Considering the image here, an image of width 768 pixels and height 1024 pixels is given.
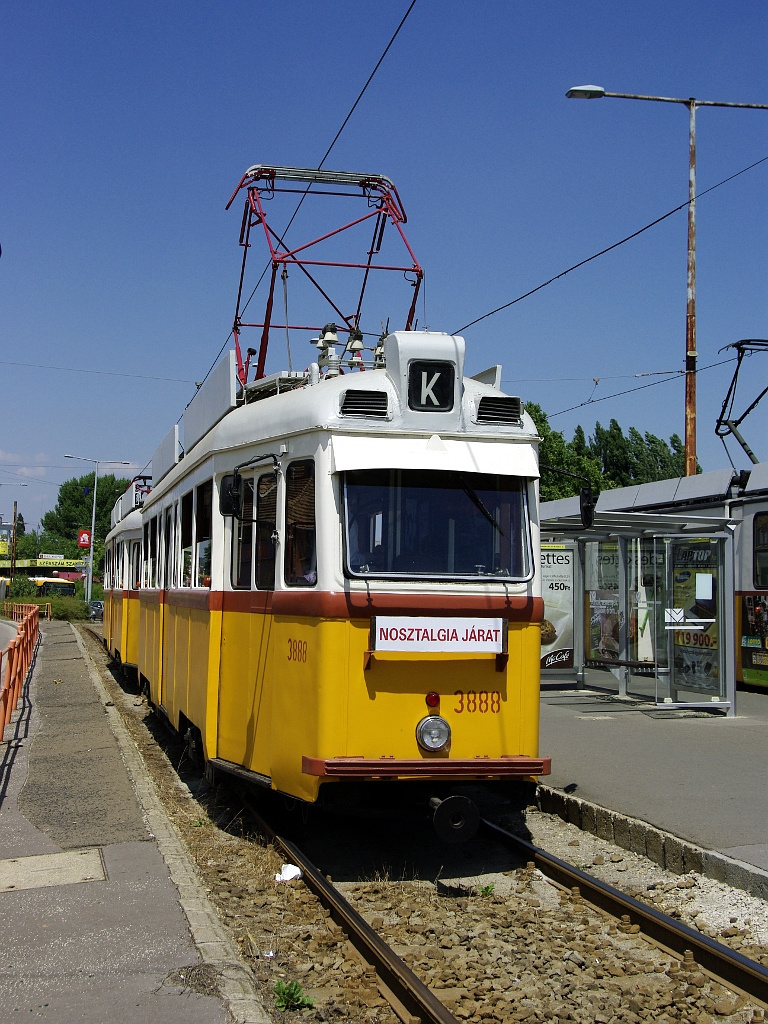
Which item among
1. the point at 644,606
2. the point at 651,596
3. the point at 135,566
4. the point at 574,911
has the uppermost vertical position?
the point at 135,566

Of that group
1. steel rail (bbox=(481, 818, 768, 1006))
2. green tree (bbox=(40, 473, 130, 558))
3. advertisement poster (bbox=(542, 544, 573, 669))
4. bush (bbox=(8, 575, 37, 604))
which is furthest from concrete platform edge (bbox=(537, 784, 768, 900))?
green tree (bbox=(40, 473, 130, 558))

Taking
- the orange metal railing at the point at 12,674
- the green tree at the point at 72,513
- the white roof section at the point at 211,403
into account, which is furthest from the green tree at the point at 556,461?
the green tree at the point at 72,513

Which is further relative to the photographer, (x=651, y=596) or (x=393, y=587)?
(x=651, y=596)

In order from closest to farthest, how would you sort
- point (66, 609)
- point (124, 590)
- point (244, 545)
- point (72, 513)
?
point (244, 545), point (124, 590), point (66, 609), point (72, 513)

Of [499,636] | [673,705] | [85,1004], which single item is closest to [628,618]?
[673,705]

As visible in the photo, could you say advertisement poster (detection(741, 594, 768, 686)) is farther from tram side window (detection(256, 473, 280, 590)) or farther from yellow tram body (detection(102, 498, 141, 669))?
tram side window (detection(256, 473, 280, 590))

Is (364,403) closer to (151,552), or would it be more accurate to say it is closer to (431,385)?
(431,385)

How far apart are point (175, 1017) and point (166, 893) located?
5.49 ft

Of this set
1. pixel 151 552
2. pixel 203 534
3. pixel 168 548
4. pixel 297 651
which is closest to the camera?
pixel 297 651

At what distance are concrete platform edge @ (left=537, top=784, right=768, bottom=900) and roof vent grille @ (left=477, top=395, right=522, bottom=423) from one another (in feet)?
9.37

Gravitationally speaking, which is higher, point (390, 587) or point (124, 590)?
point (390, 587)

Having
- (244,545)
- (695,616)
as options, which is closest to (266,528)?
(244,545)

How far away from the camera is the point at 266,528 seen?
23.6 ft

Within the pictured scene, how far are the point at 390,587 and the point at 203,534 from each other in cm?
262
